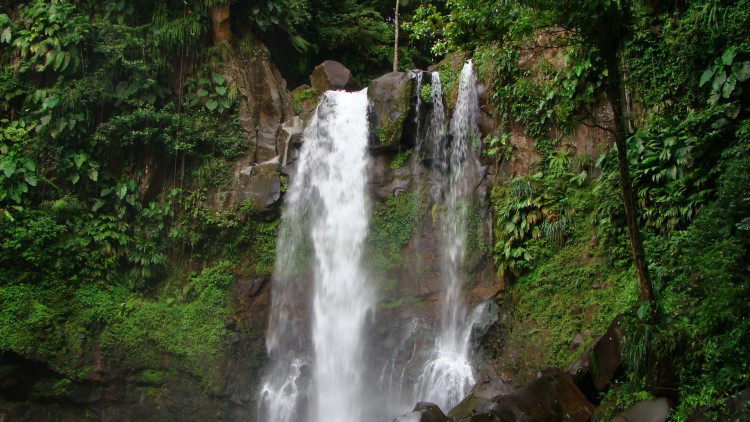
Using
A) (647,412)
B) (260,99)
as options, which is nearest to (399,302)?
(647,412)

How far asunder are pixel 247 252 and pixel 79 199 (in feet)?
13.9

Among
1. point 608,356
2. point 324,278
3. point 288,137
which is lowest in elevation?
point 608,356

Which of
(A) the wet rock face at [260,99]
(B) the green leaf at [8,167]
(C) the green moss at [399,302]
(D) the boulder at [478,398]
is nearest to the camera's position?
(D) the boulder at [478,398]

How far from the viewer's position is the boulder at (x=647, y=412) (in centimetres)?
655

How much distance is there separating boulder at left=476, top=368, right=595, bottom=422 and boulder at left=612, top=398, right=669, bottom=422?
72 cm

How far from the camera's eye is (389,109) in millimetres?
13602

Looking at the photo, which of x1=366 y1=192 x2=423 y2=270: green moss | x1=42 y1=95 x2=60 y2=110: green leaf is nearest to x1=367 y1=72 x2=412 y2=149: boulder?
x1=366 y1=192 x2=423 y2=270: green moss

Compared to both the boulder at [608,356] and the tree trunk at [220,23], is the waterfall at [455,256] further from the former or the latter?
the tree trunk at [220,23]

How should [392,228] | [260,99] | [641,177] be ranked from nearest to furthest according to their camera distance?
[641,177] → [392,228] → [260,99]

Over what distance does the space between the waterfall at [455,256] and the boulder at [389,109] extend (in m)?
0.86

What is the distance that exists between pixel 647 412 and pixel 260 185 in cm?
991

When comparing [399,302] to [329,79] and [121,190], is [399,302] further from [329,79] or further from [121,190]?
[121,190]

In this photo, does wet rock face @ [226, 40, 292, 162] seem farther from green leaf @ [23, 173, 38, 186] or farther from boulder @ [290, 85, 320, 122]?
green leaf @ [23, 173, 38, 186]

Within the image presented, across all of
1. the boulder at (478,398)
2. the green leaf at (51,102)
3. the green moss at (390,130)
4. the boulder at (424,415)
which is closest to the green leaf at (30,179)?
the green leaf at (51,102)
